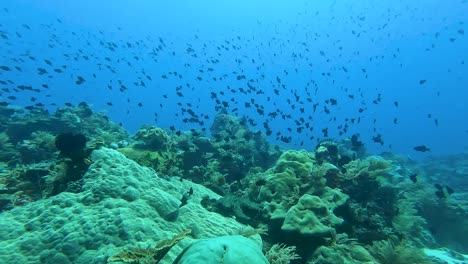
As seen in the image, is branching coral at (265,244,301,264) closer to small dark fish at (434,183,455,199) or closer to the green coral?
the green coral

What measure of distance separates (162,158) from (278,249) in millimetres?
6907

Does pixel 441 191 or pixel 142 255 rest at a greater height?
pixel 441 191

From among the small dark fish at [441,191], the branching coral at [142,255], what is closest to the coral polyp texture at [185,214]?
the branching coral at [142,255]

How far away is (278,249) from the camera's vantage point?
6.95 m

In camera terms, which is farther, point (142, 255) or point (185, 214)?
point (185, 214)

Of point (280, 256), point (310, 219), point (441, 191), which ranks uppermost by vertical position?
point (441, 191)

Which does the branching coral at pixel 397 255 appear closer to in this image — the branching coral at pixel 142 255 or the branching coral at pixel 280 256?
the branching coral at pixel 280 256

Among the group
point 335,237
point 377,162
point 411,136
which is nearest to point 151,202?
point 335,237

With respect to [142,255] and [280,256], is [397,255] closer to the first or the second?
[280,256]

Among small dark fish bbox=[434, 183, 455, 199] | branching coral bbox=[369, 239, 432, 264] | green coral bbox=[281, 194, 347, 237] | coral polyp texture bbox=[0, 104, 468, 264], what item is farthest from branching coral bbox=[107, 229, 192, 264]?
small dark fish bbox=[434, 183, 455, 199]

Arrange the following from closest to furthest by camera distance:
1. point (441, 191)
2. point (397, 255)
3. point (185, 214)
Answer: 1. point (185, 214)
2. point (397, 255)
3. point (441, 191)

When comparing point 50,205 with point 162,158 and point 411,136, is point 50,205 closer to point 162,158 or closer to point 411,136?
point 162,158

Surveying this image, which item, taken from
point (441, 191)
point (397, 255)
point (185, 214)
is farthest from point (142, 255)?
point (441, 191)

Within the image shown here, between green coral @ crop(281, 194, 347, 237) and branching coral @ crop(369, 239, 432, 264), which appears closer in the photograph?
green coral @ crop(281, 194, 347, 237)
